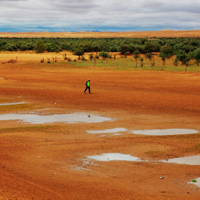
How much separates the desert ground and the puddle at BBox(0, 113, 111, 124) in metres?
0.64

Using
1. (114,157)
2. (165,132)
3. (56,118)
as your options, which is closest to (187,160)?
(114,157)

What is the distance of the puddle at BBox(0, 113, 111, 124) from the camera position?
2148 cm

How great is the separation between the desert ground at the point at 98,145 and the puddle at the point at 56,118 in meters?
0.64

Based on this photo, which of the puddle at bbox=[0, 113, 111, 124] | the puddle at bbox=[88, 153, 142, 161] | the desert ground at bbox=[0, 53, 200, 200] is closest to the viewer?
the desert ground at bbox=[0, 53, 200, 200]

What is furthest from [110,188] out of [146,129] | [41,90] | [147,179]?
[41,90]

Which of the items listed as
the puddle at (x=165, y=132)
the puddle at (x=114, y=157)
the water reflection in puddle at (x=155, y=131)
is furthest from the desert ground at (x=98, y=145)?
the puddle at (x=165, y=132)

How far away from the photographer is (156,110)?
24.7 m

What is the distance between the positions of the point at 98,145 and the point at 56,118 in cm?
651

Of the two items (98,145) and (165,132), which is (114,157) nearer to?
(98,145)

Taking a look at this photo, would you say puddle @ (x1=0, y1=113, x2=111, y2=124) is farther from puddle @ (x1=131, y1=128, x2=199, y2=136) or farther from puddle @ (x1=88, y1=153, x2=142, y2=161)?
puddle @ (x1=88, y1=153, x2=142, y2=161)

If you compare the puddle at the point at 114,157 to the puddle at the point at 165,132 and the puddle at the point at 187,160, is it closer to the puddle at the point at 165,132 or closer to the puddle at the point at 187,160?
the puddle at the point at 187,160

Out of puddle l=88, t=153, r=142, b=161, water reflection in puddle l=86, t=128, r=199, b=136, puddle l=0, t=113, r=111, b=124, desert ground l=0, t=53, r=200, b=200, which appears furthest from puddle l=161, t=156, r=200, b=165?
puddle l=0, t=113, r=111, b=124

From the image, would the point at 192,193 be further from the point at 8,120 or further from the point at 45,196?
the point at 8,120

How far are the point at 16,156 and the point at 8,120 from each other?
286 inches
